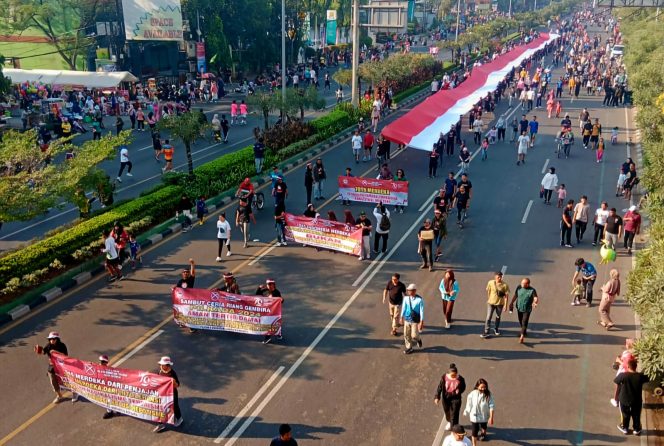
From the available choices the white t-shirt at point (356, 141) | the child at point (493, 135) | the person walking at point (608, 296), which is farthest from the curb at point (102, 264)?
the person walking at point (608, 296)

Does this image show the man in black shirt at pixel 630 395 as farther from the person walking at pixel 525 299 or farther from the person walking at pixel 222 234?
the person walking at pixel 222 234

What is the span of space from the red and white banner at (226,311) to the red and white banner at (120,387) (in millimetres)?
2905

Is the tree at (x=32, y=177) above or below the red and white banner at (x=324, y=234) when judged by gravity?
above

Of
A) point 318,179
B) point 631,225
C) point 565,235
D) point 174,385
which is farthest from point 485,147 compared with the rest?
point 174,385

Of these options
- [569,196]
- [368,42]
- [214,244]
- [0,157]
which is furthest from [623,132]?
[368,42]

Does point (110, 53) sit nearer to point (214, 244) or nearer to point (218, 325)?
point (214, 244)

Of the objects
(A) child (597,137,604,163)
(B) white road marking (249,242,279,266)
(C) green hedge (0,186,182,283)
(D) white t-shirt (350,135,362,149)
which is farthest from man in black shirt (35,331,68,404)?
(A) child (597,137,604,163)

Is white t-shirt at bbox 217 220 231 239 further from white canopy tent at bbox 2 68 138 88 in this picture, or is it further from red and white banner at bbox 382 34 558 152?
white canopy tent at bbox 2 68 138 88

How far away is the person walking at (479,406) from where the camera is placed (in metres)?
9.44

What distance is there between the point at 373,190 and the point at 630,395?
1305 centimetres

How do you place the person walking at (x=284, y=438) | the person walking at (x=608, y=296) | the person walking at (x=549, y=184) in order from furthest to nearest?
the person walking at (x=549, y=184) → the person walking at (x=608, y=296) → the person walking at (x=284, y=438)

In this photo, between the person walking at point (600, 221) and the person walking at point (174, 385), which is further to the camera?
the person walking at point (600, 221)

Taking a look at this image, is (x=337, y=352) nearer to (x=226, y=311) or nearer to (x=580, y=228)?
(x=226, y=311)

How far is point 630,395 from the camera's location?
980 cm
